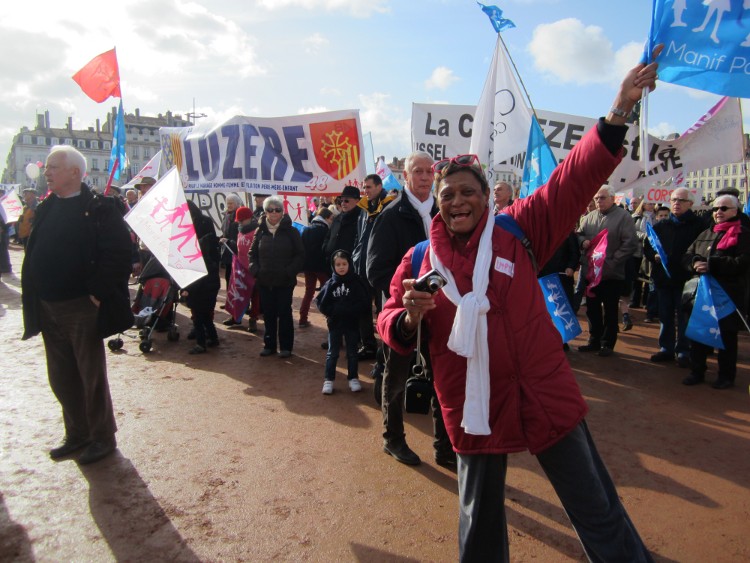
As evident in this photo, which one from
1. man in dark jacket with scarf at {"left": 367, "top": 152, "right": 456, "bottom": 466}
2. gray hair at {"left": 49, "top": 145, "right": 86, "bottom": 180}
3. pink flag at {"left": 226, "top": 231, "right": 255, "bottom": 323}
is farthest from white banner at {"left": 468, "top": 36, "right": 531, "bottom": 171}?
gray hair at {"left": 49, "top": 145, "right": 86, "bottom": 180}

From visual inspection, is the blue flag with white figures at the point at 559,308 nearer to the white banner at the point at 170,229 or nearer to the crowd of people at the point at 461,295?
the crowd of people at the point at 461,295

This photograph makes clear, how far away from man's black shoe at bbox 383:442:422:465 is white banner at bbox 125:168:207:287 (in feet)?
7.34

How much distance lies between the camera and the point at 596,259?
22.5ft

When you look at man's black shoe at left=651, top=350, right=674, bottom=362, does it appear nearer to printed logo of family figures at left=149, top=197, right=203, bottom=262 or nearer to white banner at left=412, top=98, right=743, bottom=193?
white banner at left=412, top=98, right=743, bottom=193

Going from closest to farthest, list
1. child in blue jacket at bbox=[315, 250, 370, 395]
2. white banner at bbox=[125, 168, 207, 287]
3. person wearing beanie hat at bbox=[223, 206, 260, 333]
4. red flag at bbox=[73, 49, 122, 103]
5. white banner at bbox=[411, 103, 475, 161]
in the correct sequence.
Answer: white banner at bbox=[125, 168, 207, 287], child in blue jacket at bbox=[315, 250, 370, 395], person wearing beanie hat at bbox=[223, 206, 260, 333], white banner at bbox=[411, 103, 475, 161], red flag at bbox=[73, 49, 122, 103]

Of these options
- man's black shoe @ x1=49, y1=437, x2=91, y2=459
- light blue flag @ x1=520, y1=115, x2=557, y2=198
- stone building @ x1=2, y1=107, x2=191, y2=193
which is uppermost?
stone building @ x1=2, y1=107, x2=191, y2=193

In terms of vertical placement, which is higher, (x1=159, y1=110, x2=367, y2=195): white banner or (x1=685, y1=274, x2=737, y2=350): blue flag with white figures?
(x1=159, y1=110, x2=367, y2=195): white banner

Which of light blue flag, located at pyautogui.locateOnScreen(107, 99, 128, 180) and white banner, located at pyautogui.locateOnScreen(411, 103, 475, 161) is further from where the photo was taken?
light blue flag, located at pyautogui.locateOnScreen(107, 99, 128, 180)

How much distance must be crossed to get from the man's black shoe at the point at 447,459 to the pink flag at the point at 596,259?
3.82 meters

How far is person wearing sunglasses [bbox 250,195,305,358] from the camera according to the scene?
269 inches

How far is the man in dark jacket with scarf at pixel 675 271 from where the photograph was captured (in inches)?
253

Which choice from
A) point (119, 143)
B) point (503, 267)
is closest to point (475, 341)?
point (503, 267)

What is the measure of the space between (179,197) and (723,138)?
23.3 feet

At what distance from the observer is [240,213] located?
317 inches
